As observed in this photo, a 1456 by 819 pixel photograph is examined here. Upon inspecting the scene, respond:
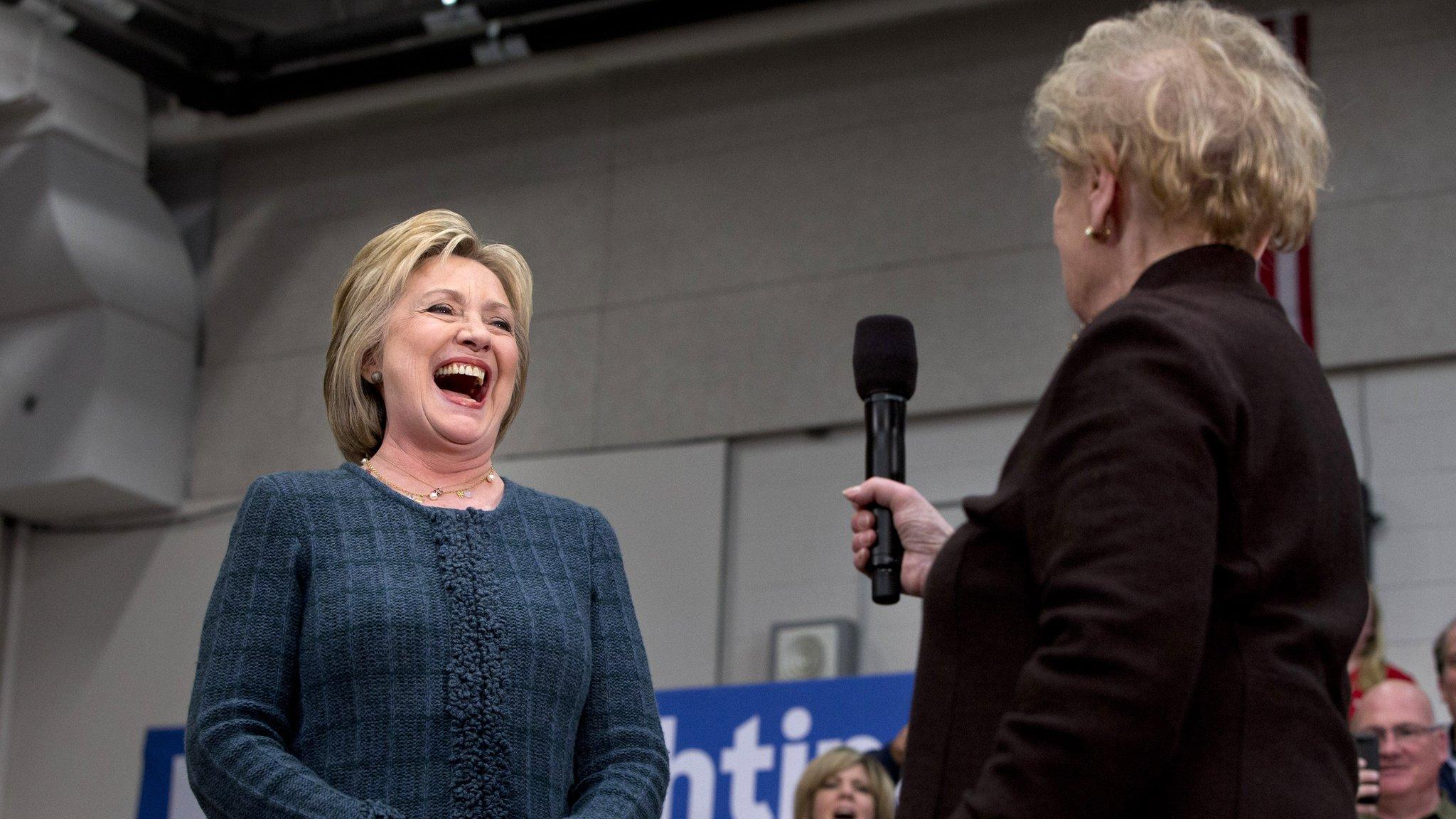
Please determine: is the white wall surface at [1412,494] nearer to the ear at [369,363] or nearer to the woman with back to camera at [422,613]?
the woman with back to camera at [422,613]

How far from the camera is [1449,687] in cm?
430

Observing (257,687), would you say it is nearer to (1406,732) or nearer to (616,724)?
(616,724)

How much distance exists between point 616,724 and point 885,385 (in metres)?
0.46

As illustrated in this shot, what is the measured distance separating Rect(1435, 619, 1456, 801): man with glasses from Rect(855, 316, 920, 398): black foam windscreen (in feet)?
9.16

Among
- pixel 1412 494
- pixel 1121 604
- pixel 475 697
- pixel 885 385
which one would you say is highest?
pixel 885 385

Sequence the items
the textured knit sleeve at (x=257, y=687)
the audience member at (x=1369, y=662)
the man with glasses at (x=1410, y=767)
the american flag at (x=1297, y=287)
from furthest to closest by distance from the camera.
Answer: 1. the american flag at (x=1297, y=287)
2. the audience member at (x=1369, y=662)
3. the man with glasses at (x=1410, y=767)
4. the textured knit sleeve at (x=257, y=687)

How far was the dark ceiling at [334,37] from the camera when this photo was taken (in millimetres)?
7367

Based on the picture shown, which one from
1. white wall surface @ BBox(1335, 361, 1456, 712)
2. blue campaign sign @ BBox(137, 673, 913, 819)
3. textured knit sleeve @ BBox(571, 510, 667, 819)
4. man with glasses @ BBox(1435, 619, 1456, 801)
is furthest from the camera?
white wall surface @ BBox(1335, 361, 1456, 712)

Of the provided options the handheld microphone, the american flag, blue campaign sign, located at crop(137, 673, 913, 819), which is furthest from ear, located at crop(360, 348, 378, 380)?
the american flag

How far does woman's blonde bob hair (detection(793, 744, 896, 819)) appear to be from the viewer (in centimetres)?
464

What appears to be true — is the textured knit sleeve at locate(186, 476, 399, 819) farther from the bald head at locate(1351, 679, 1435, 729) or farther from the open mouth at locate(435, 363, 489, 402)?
the bald head at locate(1351, 679, 1435, 729)

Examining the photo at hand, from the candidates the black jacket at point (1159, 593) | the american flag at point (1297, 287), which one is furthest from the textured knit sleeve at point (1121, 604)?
the american flag at point (1297, 287)

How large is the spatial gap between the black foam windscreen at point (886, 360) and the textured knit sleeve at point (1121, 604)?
0.49 meters

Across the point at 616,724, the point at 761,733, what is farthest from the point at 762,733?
the point at 616,724
